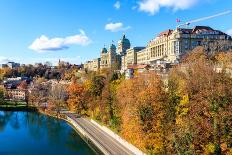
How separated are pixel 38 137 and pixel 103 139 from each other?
11.2 m

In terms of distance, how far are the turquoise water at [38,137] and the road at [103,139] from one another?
1.32m

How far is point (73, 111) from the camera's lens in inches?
2445

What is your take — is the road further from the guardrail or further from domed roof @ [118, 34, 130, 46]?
domed roof @ [118, 34, 130, 46]

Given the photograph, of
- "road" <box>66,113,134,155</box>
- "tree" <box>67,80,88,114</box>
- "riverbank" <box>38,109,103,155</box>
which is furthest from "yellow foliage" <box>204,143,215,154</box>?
"tree" <box>67,80,88,114</box>

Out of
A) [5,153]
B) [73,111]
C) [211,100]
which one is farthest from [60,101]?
[211,100]

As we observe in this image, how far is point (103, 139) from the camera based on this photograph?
38875 millimetres

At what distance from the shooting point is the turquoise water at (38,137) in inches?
1529

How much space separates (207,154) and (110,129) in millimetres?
15945

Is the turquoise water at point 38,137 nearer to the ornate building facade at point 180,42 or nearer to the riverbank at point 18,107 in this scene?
the riverbank at point 18,107

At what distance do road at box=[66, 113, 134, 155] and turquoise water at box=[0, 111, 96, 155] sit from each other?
1.32 meters

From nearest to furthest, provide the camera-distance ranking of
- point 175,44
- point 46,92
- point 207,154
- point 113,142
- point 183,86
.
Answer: point 207,154 < point 183,86 < point 113,142 < point 175,44 < point 46,92

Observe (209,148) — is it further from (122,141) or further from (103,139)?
(103,139)

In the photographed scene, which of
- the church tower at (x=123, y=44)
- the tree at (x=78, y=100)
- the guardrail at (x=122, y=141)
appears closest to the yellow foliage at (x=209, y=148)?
the guardrail at (x=122, y=141)

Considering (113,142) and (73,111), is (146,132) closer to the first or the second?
(113,142)
